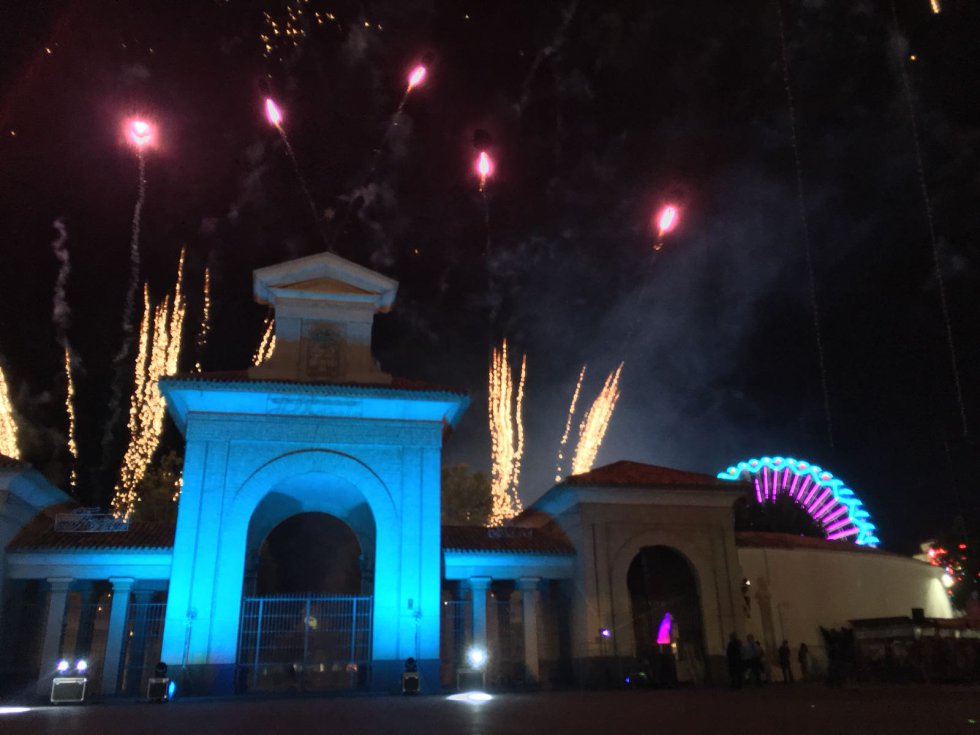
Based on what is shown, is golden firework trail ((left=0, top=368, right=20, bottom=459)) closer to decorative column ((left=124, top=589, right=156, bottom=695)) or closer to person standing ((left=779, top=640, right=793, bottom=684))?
decorative column ((left=124, top=589, right=156, bottom=695))

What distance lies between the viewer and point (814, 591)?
24.9m

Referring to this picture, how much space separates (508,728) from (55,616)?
14.7 metres

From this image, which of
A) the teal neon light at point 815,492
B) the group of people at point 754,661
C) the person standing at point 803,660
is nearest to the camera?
the group of people at point 754,661

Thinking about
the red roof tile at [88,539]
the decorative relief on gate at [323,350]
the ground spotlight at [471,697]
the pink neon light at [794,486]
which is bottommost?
the ground spotlight at [471,697]

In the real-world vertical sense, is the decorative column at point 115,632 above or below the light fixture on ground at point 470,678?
above

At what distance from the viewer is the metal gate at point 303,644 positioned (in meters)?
19.4

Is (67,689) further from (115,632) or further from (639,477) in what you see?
(639,477)

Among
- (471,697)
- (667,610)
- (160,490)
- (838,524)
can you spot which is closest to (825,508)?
(838,524)

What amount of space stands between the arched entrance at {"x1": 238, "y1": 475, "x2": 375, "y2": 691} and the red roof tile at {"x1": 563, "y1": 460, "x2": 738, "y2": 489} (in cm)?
665

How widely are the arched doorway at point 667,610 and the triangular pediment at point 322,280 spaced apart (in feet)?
37.4

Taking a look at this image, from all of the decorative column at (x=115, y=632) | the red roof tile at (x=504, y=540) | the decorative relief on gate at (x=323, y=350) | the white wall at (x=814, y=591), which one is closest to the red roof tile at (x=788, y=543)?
the white wall at (x=814, y=591)

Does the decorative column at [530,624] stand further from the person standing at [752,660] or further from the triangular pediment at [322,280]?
the triangular pediment at [322,280]

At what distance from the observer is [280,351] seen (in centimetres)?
2141

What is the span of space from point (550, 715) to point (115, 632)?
13116 millimetres
